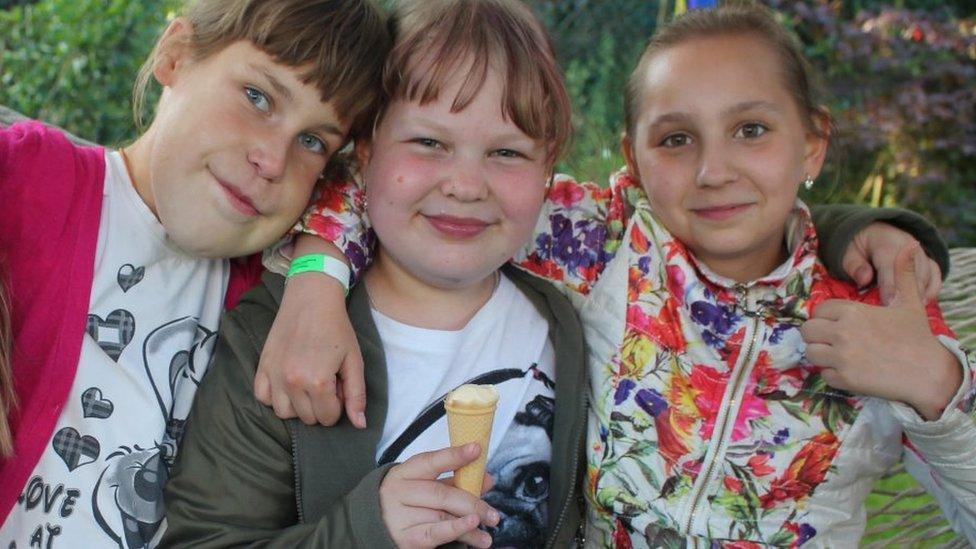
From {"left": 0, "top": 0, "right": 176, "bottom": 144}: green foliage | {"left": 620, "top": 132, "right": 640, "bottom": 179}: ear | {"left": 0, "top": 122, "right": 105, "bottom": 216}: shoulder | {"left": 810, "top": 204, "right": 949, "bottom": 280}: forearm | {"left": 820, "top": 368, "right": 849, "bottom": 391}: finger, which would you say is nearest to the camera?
{"left": 0, "top": 122, "right": 105, "bottom": 216}: shoulder

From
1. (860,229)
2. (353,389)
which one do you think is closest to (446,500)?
(353,389)

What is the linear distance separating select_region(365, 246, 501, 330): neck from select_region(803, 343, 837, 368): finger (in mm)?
675

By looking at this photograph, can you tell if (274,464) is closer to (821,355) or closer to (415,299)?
(415,299)

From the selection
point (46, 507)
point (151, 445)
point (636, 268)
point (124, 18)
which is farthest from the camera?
point (124, 18)

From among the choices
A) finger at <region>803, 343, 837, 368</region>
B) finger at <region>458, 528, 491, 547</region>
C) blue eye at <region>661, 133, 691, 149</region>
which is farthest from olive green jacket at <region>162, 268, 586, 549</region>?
blue eye at <region>661, 133, 691, 149</region>

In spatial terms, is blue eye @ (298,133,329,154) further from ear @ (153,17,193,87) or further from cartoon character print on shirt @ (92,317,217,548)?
cartoon character print on shirt @ (92,317,217,548)

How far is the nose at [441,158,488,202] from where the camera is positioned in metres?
1.88

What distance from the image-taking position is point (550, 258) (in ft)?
7.25

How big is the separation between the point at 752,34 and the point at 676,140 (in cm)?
28

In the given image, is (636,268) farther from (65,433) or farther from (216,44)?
(65,433)

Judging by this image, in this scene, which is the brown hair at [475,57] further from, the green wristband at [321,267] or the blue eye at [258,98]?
the green wristband at [321,267]

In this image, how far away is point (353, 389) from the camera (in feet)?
5.87

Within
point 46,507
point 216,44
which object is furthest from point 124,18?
point 46,507

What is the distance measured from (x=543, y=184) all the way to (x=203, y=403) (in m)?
0.79
